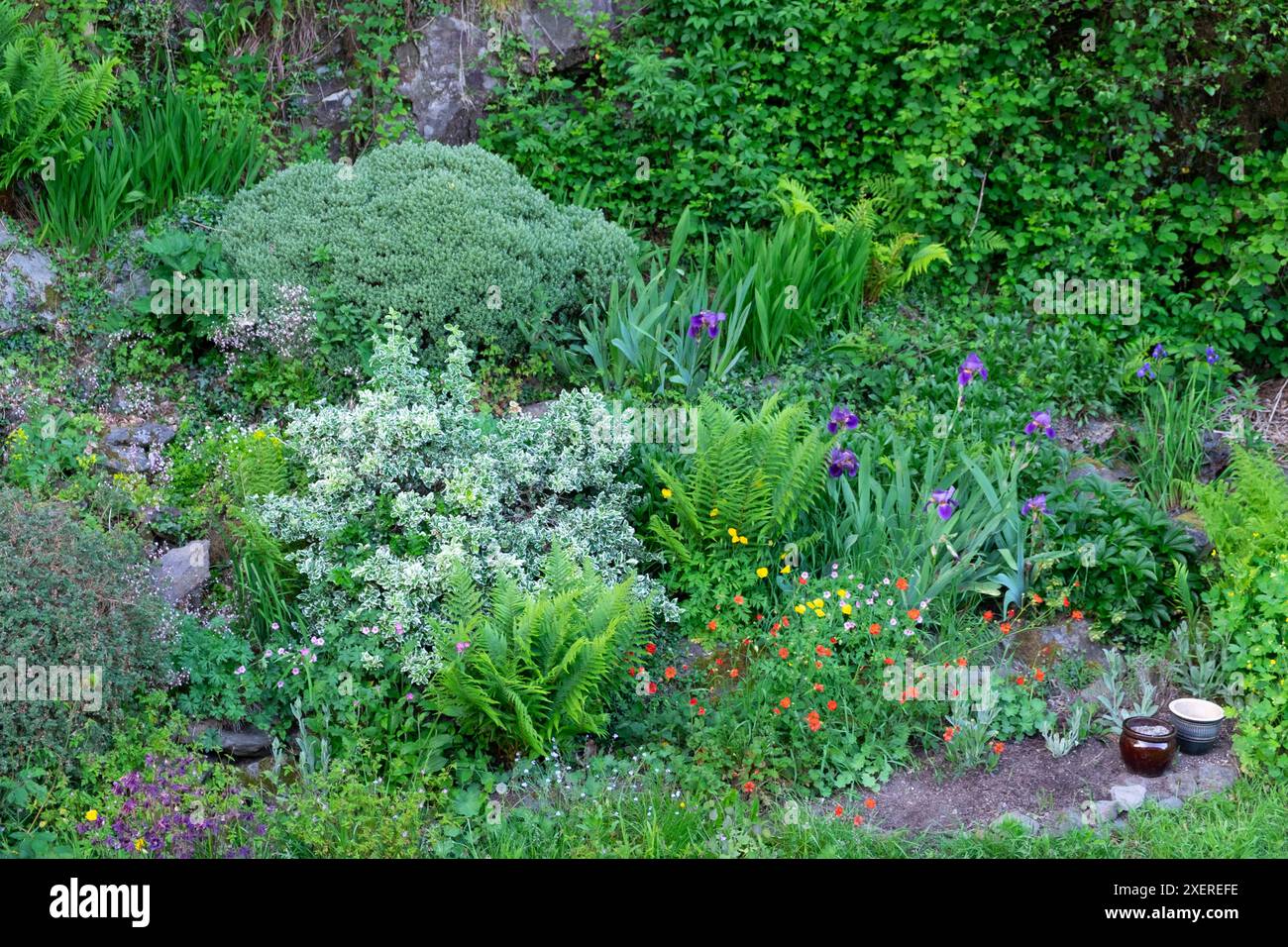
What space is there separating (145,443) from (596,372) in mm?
2386


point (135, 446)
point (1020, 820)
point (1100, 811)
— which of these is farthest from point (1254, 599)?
point (135, 446)

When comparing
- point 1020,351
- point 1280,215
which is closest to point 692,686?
point 1020,351

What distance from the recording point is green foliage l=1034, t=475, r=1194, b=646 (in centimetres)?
526

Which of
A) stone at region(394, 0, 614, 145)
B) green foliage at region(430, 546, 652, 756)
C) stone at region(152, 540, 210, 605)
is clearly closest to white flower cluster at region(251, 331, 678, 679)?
green foliage at region(430, 546, 652, 756)

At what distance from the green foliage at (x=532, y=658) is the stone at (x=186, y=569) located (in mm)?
1297

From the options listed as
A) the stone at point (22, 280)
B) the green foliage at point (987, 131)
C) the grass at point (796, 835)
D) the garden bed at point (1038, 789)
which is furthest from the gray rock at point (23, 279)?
the garden bed at point (1038, 789)

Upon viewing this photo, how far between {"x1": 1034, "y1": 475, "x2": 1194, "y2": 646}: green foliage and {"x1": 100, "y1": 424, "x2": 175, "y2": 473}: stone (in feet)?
14.4

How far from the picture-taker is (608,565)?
5242 mm

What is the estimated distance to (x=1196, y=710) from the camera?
4691 mm

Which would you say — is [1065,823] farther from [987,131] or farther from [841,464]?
[987,131]

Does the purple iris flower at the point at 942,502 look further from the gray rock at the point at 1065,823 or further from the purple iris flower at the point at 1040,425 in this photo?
the gray rock at the point at 1065,823

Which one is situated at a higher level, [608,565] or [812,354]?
[812,354]

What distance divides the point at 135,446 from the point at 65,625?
88.8 inches

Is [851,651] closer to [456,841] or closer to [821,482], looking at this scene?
[821,482]
